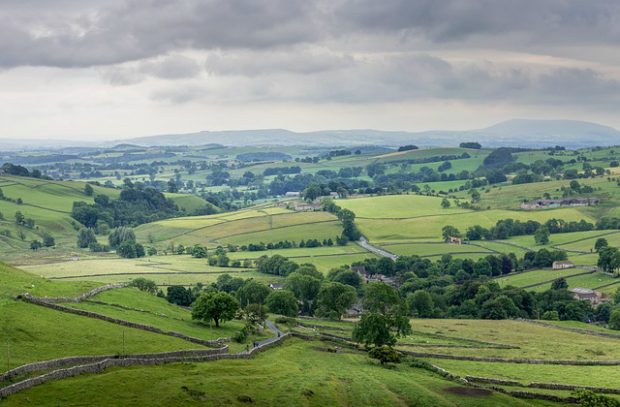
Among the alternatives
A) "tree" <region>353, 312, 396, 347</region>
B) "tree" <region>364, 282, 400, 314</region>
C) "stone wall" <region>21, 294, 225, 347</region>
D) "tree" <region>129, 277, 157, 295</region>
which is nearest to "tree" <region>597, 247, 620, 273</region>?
"tree" <region>364, 282, 400, 314</region>

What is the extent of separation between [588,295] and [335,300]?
59.7 meters

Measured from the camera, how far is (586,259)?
7608 inches

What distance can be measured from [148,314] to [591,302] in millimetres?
97603

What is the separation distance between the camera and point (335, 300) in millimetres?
134375

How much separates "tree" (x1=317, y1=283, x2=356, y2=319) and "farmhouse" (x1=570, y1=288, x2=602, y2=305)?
5516 cm

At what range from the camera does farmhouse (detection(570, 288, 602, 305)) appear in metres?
162

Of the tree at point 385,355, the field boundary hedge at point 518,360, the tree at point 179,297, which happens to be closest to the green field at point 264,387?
the tree at point 385,355

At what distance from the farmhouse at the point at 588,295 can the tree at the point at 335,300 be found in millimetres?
55158

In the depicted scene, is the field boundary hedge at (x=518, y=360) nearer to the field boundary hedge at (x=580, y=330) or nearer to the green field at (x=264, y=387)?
the green field at (x=264, y=387)

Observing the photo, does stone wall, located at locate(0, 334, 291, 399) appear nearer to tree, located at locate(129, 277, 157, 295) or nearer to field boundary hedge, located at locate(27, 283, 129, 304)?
field boundary hedge, located at locate(27, 283, 129, 304)

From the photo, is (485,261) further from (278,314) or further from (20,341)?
(20,341)

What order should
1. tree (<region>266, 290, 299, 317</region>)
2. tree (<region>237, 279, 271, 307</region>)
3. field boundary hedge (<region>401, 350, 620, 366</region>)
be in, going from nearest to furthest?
field boundary hedge (<region>401, 350, 620, 366</region>)
tree (<region>266, 290, 299, 317</region>)
tree (<region>237, 279, 271, 307</region>)

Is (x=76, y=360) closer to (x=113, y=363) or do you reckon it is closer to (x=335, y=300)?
(x=113, y=363)

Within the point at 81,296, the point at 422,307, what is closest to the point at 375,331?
the point at 81,296
